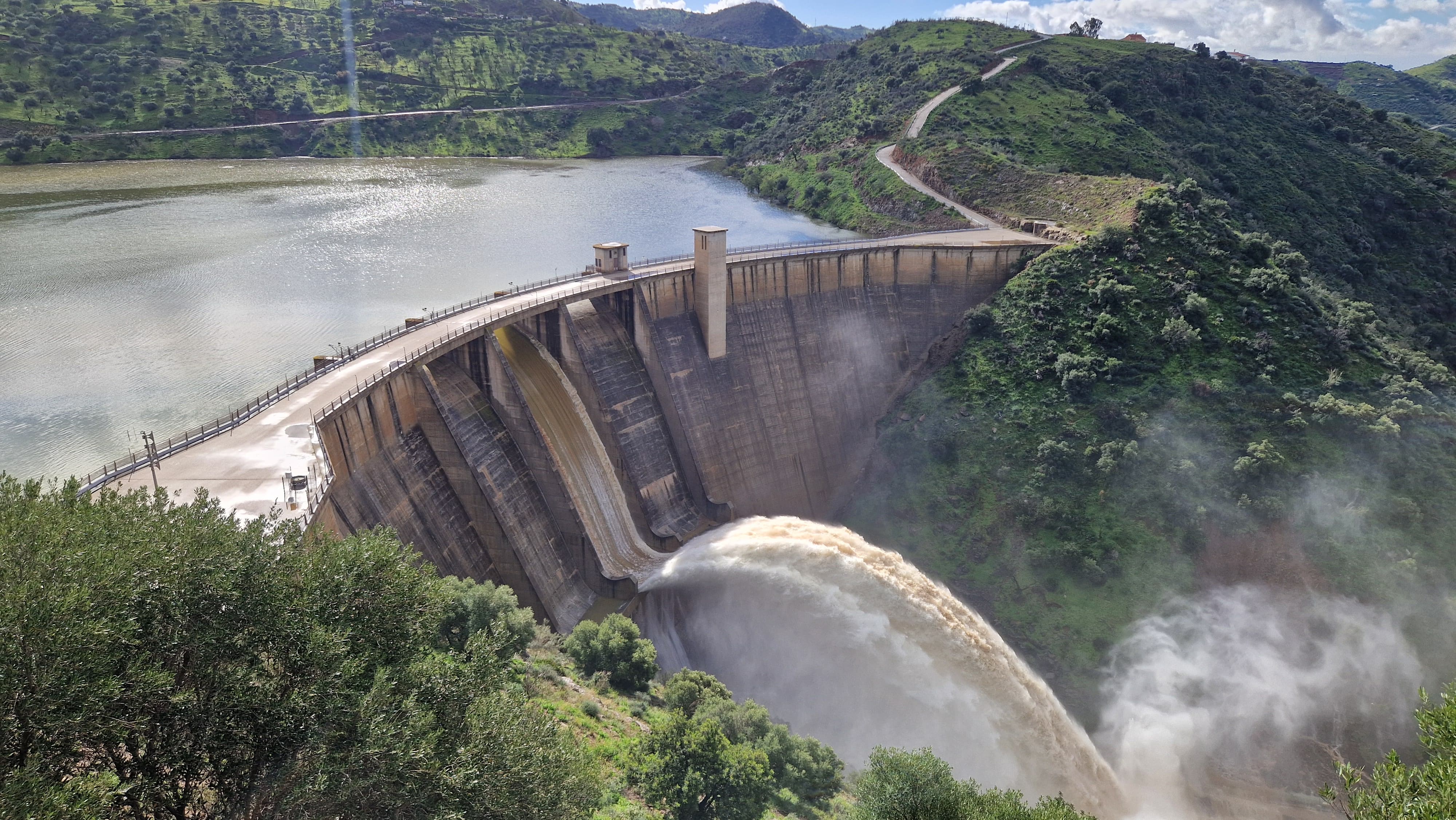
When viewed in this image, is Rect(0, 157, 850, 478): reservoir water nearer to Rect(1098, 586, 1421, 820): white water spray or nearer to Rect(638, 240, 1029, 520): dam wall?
Rect(638, 240, 1029, 520): dam wall

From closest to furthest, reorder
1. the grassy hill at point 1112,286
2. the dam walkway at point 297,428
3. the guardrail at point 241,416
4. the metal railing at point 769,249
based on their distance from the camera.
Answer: the dam walkway at point 297,428 → the guardrail at point 241,416 → the grassy hill at point 1112,286 → the metal railing at point 769,249

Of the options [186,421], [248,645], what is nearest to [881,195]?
[186,421]

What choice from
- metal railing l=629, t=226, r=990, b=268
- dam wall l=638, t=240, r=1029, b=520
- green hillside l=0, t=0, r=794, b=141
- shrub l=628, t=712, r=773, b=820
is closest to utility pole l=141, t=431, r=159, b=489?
shrub l=628, t=712, r=773, b=820

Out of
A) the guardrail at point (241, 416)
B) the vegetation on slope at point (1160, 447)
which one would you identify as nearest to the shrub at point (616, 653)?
the guardrail at point (241, 416)

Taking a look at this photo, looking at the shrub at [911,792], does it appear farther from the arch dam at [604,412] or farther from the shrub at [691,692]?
the arch dam at [604,412]

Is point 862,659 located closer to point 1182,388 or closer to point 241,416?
point 241,416

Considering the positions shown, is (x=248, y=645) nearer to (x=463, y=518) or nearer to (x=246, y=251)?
(x=463, y=518)
